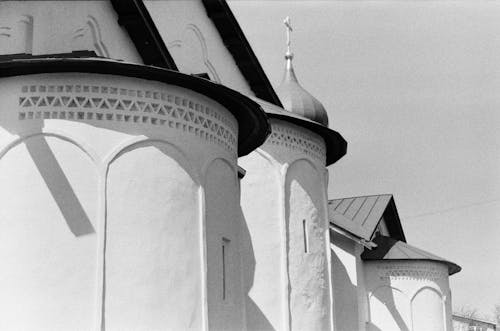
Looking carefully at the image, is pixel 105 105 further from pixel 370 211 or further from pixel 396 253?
pixel 370 211

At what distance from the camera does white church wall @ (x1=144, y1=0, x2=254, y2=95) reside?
43.5ft

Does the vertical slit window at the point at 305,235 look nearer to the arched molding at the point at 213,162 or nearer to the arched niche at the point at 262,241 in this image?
the arched niche at the point at 262,241

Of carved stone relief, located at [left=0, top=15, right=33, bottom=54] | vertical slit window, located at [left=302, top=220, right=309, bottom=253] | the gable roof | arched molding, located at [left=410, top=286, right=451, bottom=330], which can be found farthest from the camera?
the gable roof

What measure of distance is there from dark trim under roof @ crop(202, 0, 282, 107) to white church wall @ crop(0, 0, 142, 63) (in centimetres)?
405

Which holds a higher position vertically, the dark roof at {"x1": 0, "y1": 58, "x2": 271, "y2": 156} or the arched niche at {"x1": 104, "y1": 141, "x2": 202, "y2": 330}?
the dark roof at {"x1": 0, "y1": 58, "x2": 271, "y2": 156}

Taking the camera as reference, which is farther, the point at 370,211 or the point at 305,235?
the point at 370,211

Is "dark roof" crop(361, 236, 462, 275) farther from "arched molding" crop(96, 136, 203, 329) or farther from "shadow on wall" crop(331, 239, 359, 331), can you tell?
"arched molding" crop(96, 136, 203, 329)

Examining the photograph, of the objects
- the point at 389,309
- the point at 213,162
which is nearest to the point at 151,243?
the point at 213,162

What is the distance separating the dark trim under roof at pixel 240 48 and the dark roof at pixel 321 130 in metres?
0.87

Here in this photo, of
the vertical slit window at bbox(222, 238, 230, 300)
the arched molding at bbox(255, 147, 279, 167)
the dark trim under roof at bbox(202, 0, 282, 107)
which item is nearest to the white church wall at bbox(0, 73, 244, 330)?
the vertical slit window at bbox(222, 238, 230, 300)

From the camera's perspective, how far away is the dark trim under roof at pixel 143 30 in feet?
36.3

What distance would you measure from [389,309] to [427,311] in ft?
3.06

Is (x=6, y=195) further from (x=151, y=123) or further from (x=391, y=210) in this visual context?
(x=391, y=210)

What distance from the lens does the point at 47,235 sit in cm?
846
